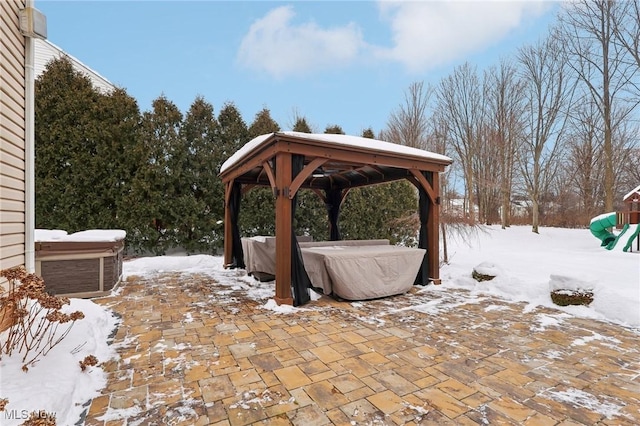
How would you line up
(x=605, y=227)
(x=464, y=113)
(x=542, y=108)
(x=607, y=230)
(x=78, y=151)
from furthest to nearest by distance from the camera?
1. (x=464, y=113)
2. (x=542, y=108)
3. (x=607, y=230)
4. (x=605, y=227)
5. (x=78, y=151)

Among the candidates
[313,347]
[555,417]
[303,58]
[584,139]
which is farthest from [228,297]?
[584,139]

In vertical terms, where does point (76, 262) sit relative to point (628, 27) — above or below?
below

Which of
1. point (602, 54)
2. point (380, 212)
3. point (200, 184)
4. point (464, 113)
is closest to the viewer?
point (200, 184)

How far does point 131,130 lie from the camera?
7391mm

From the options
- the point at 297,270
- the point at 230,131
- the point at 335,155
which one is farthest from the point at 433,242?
the point at 230,131

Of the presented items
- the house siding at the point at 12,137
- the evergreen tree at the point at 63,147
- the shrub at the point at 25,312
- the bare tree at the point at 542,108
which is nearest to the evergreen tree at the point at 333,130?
the evergreen tree at the point at 63,147

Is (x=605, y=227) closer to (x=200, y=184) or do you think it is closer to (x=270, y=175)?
(x=270, y=175)

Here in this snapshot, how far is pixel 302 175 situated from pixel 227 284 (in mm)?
2529

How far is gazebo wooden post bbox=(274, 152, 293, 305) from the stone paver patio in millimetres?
352

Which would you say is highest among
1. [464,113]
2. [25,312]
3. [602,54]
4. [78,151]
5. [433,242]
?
[602,54]

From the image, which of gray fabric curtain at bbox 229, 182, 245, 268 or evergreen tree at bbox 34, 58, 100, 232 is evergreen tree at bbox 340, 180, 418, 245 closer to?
gray fabric curtain at bbox 229, 182, 245, 268

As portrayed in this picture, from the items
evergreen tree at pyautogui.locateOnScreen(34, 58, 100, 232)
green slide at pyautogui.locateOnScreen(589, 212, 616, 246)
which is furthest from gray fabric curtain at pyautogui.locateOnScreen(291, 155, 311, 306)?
green slide at pyautogui.locateOnScreen(589, 212, 616, 246)

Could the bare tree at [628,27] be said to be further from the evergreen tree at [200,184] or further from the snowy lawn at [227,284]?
the evergreen tree at [200,184]

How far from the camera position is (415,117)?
17.1 m
